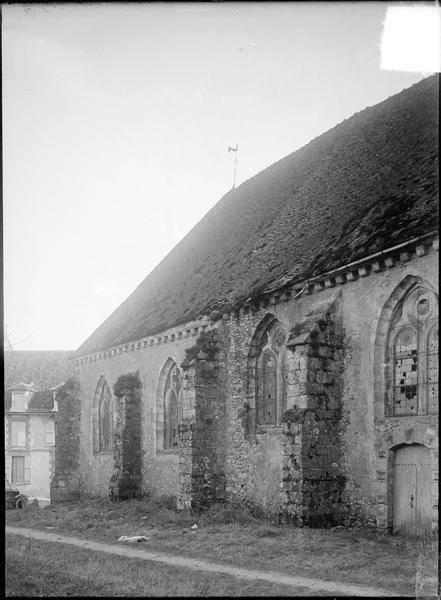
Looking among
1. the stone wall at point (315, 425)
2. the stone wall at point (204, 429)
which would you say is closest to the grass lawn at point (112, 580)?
the stone wall at point (315, 425)

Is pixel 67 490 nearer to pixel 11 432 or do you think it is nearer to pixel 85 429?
pixel 85 429

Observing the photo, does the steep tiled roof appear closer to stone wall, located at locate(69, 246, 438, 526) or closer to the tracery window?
the tracery window

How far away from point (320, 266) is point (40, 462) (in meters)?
33.4

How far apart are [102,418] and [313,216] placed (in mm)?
13999

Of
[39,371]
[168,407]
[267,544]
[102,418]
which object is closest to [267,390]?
[168,407]

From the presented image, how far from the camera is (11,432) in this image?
145ft

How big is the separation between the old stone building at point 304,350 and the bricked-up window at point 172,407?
0.06m

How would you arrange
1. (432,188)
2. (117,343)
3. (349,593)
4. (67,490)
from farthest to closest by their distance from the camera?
(67,490) → (117,343) → (432,188) → (349,593)

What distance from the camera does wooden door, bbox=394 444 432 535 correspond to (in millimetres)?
13516

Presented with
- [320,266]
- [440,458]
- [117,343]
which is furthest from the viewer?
[117,343]

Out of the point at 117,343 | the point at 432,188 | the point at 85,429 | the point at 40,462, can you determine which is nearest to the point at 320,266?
the point at 432,188

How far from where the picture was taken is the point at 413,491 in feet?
45.6

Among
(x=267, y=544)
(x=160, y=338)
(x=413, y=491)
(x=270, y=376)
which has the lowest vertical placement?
(x=267, y=544)

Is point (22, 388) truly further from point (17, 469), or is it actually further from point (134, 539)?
point (134, 539)
